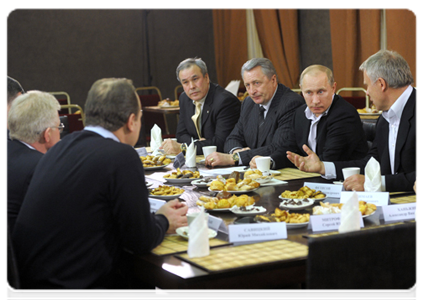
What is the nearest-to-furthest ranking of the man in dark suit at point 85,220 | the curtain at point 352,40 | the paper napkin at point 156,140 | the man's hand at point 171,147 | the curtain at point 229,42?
the man in dark suit at point 85,220 → the man's hand at point 171,147 → the paper napkin at point 156,140 → the curtain at point 352,40 → the curtain at point 229,42

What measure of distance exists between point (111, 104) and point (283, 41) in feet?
21.7

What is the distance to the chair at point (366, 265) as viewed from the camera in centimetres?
113

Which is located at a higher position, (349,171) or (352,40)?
(352,40)

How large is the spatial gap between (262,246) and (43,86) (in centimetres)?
804

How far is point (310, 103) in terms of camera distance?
3029 millimetres

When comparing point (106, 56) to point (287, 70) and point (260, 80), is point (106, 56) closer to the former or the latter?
point (287, 70)

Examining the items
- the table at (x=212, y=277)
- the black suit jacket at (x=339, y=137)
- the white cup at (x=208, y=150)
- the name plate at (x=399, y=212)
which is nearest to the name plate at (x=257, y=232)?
the table at (x=212, y=277)

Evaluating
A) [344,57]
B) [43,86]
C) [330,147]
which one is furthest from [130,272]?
[43,86]

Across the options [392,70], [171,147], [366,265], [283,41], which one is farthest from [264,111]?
[283,41]

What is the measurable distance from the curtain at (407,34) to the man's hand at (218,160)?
3.68 meters

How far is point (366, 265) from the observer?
3.86ft

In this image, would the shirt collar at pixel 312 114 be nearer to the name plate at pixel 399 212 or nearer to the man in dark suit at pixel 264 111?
the man in dark suit at pixel 264 111

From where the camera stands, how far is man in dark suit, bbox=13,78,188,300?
156 cm

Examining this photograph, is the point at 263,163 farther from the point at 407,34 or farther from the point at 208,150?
the point at 407,34
